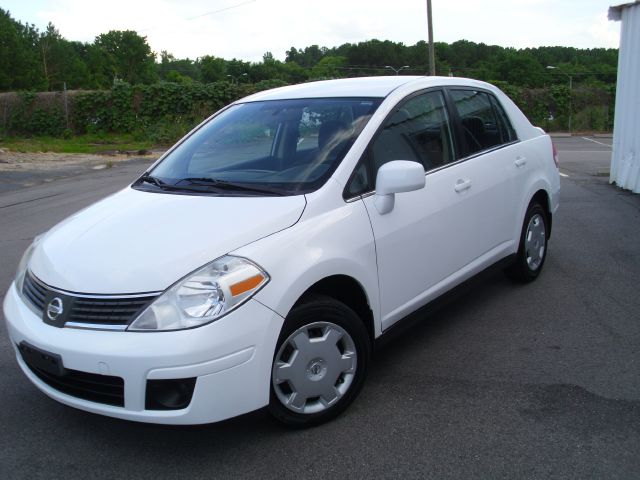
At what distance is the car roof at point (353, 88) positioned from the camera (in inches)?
157

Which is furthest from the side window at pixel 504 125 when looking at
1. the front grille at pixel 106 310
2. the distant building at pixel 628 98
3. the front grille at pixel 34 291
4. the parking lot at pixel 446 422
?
the distant building at pixel 628 98

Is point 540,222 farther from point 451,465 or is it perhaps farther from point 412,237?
point 451,465

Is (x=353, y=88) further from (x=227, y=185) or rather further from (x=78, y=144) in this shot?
(x=78, y=144)

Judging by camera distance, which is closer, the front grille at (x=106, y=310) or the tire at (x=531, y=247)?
the front grille at (x=106, y=310)

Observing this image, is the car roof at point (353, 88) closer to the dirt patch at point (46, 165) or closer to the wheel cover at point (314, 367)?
the wheel cover at point (314, 367)

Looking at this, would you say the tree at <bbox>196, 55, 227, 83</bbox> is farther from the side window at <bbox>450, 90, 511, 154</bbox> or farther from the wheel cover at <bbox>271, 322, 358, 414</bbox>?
the wheel cover at <bbox>271, 322, 358, 414</bbox>

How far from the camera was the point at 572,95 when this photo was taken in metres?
37.1

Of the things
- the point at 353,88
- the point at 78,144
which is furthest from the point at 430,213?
the point at 78,144

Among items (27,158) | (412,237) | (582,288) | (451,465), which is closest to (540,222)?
(582,288)

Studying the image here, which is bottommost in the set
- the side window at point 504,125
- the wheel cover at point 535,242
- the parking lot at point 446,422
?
the parking lot at point 446,422

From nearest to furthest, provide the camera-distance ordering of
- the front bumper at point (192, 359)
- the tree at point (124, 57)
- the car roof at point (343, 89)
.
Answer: the front bumper at point (192, 359), the car roof at point (343, 89), the tree at point (124, 57)

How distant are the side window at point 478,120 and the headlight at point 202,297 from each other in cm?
228

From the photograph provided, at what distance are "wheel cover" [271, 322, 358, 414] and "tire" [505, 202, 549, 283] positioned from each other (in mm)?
2429

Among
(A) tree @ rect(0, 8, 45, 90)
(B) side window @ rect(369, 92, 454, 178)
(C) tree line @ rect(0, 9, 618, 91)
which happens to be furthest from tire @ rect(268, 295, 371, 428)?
(A) tree @ rect(0, 8, 45, 90)
